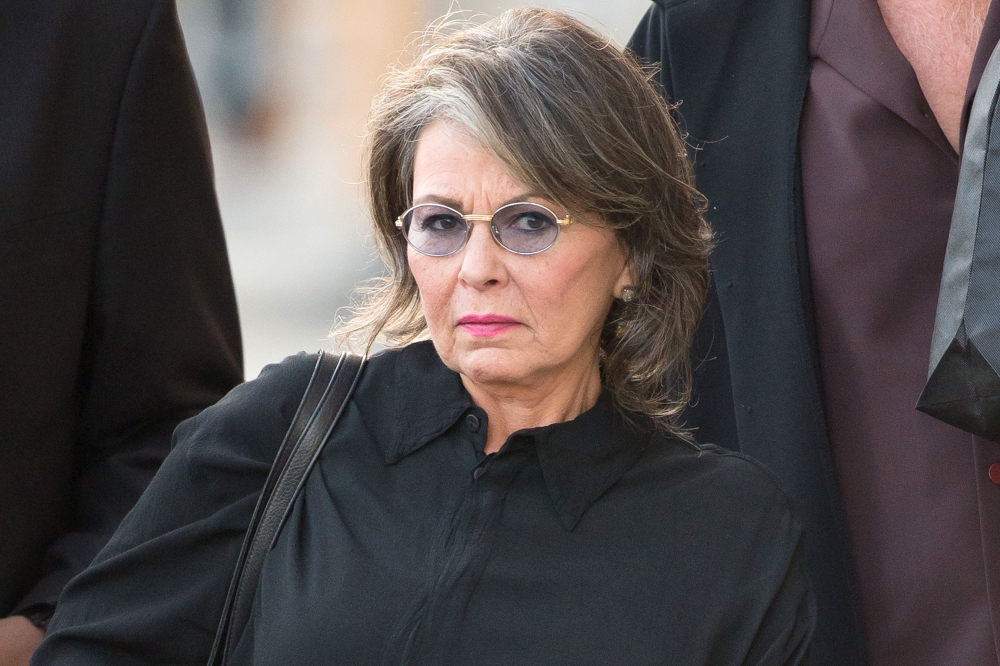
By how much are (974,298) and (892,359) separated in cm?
54

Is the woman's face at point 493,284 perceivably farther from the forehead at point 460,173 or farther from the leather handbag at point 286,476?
the leather handbag at point 286,476

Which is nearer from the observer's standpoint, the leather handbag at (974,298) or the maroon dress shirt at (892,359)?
the leather handbag at (974,298)

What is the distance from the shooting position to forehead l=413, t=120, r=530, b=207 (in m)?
2.07

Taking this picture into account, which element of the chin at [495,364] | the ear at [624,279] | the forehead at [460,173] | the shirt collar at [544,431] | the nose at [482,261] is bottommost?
the shirt collar at [544,431]

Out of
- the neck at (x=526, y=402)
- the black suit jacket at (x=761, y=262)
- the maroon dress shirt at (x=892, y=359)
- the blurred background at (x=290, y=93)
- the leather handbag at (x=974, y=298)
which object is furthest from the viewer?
the blurred background at (x=290, y=93)

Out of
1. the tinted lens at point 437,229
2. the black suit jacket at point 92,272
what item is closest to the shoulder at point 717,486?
the tinted lens at point 437,229

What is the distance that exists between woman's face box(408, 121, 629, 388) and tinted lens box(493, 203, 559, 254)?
1 cm

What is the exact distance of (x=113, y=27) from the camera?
224cm

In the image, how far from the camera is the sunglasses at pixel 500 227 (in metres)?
2.06

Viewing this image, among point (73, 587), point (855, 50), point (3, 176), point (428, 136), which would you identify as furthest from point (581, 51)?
point (73, 587)

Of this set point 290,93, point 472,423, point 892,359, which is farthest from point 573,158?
point 290,93

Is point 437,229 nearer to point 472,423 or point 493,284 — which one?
point 493,284

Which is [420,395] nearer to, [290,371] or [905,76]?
[290,371]

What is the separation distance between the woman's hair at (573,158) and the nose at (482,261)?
108mm
